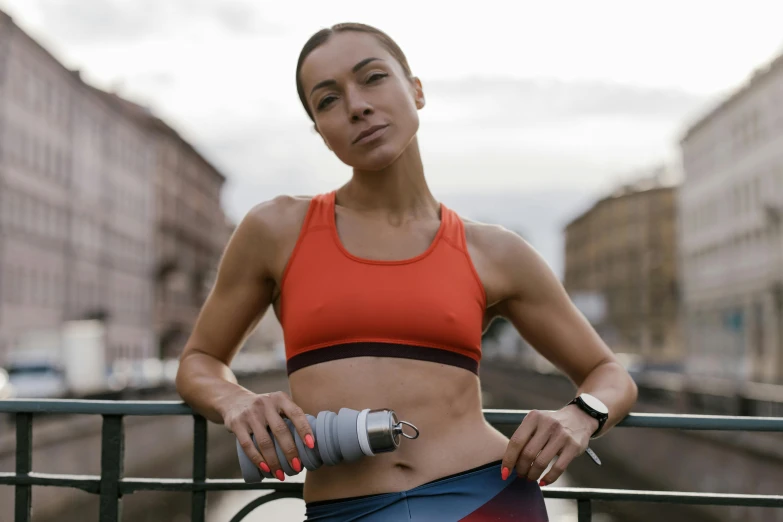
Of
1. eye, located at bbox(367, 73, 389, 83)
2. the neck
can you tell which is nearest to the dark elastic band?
the neck

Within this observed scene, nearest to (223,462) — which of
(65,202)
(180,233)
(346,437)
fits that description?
(65,202)

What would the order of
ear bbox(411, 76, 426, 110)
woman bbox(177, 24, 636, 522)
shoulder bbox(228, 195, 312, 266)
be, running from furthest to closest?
ear bbox(411, 76, 426, 110), shoulder bbox(228, 195, 312, 266), woman bbox(177, 24, 636, 522)

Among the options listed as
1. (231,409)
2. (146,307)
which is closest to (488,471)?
(231,409)

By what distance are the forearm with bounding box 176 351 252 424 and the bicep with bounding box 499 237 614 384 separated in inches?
29.5

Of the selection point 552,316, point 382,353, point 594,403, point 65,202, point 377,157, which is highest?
point 65,202

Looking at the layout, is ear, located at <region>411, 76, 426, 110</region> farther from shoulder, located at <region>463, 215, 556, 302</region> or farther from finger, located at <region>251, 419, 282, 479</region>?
finger, located at <region>251, 419, 282, 479</region>

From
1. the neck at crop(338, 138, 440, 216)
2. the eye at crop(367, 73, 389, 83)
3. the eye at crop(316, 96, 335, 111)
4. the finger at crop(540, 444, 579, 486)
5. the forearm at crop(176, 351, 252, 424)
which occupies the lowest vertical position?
the finger at crop(540, 444, 579, 486)

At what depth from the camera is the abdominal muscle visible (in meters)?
2.40

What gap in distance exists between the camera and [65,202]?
49.8 metres

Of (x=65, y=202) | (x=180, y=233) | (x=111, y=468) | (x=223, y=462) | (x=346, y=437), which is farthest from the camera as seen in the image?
(x=180, y=233)

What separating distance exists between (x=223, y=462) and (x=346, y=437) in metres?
32.9

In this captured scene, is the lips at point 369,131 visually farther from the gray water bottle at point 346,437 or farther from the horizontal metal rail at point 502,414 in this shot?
the horizontal metal rail at point 502,414

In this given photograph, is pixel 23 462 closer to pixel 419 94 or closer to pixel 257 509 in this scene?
pixel 419 94

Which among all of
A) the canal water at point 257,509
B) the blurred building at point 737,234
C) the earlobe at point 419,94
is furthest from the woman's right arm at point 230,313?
the blurred building at point 737,234
